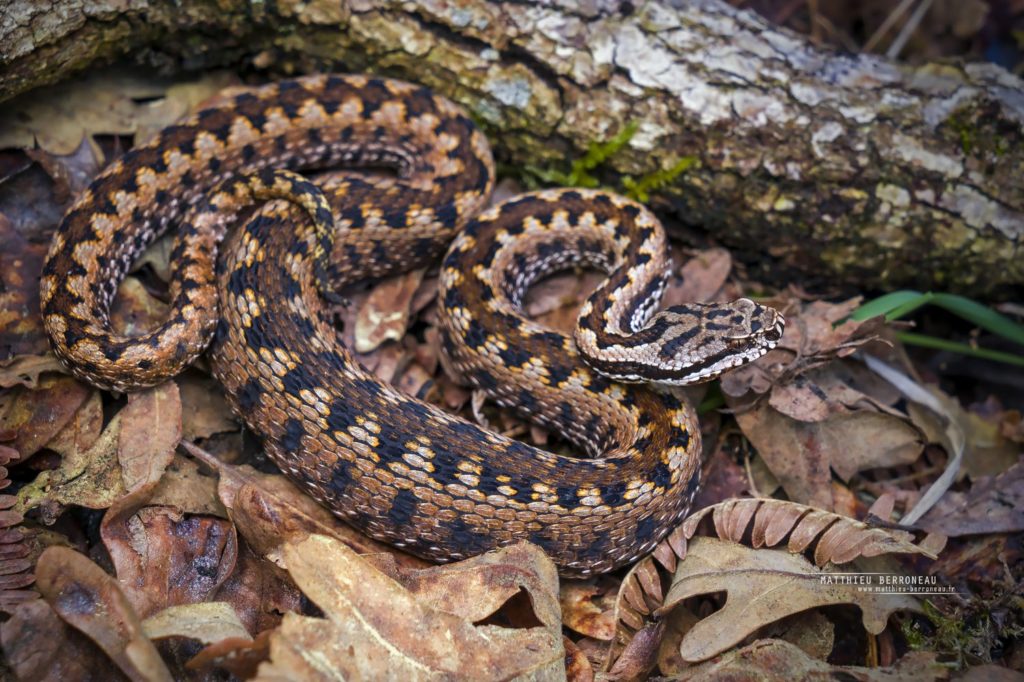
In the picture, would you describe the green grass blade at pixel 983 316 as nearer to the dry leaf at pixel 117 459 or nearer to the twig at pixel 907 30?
the twig at pixel 907 30

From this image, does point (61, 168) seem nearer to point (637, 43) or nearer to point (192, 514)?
point (192, 514)

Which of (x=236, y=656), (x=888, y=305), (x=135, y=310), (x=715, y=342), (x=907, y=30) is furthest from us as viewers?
(x=907, y=30)

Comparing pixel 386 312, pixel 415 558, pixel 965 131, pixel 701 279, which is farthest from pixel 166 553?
pixel 965 131

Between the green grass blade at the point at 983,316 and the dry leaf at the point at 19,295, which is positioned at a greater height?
the dry leaf at the point at 19,295

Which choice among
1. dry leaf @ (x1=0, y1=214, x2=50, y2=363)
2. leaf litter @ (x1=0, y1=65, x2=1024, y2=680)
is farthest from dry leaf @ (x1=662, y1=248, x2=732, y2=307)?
dry leaf @ (x1=0, y1=214, x2=50, y2=363)

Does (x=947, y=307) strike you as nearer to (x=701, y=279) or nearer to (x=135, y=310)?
(x=701, y=279)

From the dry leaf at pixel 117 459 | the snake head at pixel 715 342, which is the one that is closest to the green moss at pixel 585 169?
the snake head at pixel 715 342
